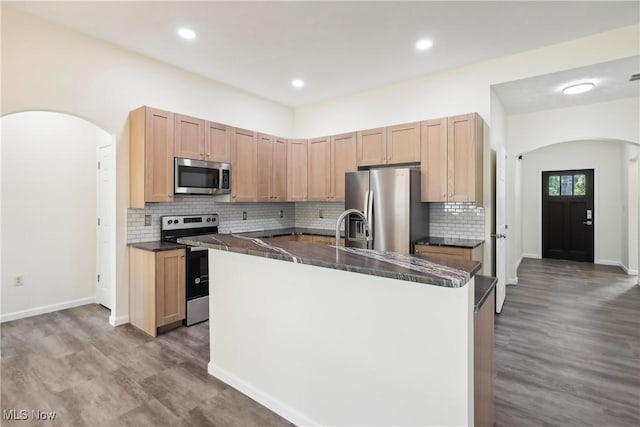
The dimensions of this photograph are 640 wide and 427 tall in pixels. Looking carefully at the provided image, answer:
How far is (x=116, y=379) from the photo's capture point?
250cm

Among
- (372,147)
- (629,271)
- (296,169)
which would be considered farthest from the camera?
(629,271)

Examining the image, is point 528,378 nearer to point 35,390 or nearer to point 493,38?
point 493,38

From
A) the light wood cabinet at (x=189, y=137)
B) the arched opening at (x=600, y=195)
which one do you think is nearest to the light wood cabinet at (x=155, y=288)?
the light wood cabinet at (x=189, y=137)

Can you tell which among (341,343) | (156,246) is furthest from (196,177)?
(341,343)

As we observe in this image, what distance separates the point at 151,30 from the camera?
3.18m

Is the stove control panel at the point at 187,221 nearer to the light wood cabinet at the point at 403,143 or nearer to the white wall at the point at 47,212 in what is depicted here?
the white wall at the point at 47,212

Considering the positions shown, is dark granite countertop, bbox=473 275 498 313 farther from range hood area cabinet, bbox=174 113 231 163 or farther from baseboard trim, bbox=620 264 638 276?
baseboard trim, bbox=620 264 638 276

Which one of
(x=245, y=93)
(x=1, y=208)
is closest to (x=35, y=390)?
(x=1, y=208)

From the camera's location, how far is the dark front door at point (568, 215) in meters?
7.58

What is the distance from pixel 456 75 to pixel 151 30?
11.8ft

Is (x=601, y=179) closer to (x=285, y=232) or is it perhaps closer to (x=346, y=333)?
(x=285, y=232)

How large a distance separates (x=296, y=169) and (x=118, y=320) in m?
3.16

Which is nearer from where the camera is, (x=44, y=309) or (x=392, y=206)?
(x=392, y=206)

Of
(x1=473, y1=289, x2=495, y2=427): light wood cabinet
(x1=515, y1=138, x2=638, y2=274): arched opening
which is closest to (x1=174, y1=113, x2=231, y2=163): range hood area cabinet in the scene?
(x1=473, y1=289, x2=495, y2=427): light wood cabinet
